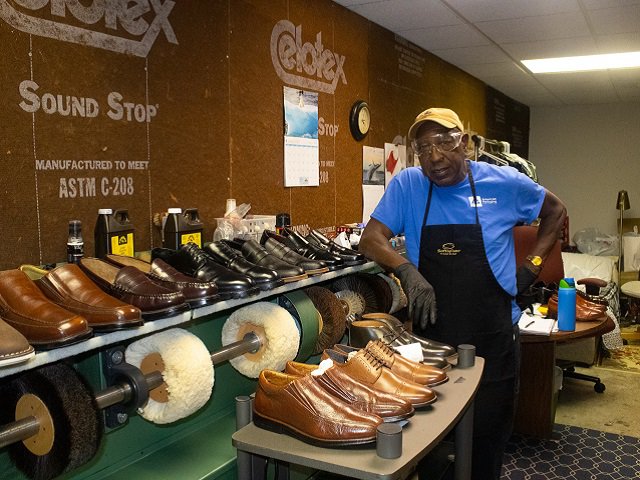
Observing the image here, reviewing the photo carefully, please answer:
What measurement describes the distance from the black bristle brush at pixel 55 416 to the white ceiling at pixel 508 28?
3037 mm

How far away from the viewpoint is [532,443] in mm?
3832

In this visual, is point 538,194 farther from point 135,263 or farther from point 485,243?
point 135,263

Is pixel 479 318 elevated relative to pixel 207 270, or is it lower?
lower

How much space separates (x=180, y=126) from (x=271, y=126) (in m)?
0.74

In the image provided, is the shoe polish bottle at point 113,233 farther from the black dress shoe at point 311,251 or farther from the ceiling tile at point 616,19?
the ceiling tile at point 616,19

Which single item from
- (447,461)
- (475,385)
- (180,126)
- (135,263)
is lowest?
(447,461)

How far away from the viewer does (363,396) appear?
165cm

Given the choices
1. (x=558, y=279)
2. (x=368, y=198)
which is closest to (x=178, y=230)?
(x=368, y=198)

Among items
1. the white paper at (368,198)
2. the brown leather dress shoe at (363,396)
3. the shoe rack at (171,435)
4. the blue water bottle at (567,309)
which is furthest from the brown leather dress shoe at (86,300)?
the blue water bottle at (567,309)

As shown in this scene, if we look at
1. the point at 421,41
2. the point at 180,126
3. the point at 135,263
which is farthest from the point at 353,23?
the point at 135,263

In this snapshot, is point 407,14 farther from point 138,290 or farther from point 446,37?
point 138,290

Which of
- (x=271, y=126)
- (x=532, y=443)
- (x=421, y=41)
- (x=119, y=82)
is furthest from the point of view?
(x=421, y=41)

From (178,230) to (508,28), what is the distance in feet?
11.0

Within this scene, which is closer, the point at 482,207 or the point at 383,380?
the point at 383,380
